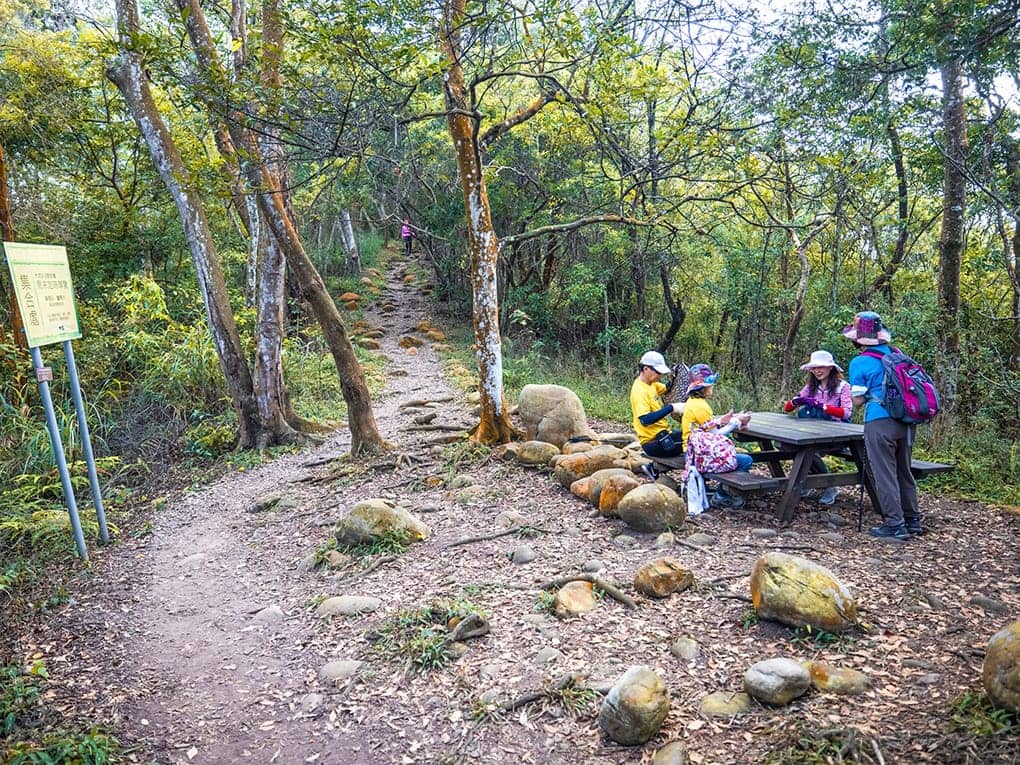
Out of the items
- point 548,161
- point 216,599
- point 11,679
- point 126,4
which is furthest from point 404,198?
point 11,679

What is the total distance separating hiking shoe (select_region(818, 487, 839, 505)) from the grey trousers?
0.86 m

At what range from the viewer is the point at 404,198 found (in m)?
16.4

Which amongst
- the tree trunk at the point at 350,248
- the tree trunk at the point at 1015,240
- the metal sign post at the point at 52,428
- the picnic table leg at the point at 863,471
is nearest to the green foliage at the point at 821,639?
the picnic table leg at the point at 863,471

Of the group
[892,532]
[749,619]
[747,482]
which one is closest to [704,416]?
[747,482]

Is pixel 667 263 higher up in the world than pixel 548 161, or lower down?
lower down

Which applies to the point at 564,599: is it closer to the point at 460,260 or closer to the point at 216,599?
the point at 216,599

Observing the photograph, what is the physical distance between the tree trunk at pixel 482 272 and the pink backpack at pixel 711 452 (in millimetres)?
2754

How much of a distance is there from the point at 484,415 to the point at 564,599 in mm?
3853

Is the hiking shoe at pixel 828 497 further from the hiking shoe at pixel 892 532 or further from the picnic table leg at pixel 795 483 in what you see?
the hiking shoe at pixel 892 532

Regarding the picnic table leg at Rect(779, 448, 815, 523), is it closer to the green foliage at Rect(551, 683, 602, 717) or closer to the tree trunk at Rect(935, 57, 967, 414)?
the green foliage at Rect(551, 683, 602, 717)

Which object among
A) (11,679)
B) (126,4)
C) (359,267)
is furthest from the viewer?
(359,267)

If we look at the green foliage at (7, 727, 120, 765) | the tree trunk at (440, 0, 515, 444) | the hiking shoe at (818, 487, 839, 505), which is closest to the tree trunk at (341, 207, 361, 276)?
the tree trunk at (440, 0, 515, 444)

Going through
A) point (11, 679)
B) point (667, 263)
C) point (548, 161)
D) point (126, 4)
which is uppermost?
point (126, 4)

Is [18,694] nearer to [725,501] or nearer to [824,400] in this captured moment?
[725,501]
